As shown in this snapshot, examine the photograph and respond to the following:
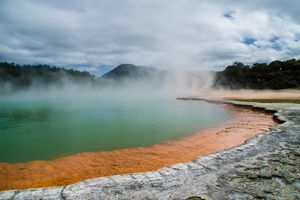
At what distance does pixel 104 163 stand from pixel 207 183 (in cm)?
244

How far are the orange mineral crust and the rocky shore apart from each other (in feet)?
3.00

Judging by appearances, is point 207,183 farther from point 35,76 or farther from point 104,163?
point 35,76

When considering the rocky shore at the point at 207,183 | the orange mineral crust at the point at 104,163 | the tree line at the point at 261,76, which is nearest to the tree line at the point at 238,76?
the tree line at the point at 261,76

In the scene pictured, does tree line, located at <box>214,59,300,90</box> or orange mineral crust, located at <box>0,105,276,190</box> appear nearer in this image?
orange mineral crust, located at <box>0,105,276,190</box>

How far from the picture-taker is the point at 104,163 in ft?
15.6

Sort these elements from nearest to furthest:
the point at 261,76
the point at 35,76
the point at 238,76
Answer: the point at 261,76 → the point at 238,76 → the point at 35,76

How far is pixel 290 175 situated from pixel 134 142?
4153mm

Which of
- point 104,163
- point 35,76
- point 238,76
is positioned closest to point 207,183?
point 104,163

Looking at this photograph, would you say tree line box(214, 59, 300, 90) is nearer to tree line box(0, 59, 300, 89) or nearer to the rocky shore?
tree line box(0, 59, 300, 89)

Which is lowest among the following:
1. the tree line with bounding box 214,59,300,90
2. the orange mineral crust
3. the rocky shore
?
the orange mineral crust

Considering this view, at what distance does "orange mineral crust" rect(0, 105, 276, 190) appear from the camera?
4109mm

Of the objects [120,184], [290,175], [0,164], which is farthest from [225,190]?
[0,164]

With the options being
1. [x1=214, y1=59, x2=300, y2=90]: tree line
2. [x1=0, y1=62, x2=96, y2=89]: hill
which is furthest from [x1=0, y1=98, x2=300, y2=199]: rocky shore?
[x1=0, y1=62, x2=96, y2=89]: hill

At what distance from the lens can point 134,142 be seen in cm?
651
